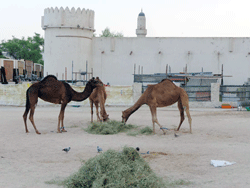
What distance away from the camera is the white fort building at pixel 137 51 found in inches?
1455

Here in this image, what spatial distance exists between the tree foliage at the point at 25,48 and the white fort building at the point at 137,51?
37770mm

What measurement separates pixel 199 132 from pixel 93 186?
28.5 feet

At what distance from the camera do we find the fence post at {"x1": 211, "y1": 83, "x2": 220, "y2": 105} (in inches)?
1053

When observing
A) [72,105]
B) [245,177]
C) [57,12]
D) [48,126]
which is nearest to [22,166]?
[245,177]

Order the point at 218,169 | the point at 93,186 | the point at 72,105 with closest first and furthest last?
1. the point at 93,186
2. the point at 218,169
3. the point at 72,105

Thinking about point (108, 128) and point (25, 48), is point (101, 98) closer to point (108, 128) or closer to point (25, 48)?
point (108, 128)

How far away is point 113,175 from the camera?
22.5 feet

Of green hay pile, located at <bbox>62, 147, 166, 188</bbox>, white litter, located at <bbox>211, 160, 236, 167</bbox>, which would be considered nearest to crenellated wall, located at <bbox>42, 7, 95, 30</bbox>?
white litter, located at <bbox>211, 160, 236, 167</bbox>

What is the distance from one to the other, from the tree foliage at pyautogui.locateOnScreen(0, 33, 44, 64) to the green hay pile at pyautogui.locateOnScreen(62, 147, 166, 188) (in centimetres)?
6925

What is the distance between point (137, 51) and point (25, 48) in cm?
4249

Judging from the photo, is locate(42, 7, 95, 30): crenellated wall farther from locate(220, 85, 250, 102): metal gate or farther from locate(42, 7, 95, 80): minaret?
locate(220, 85, 250, 102): metal gate

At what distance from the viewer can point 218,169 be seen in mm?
8641

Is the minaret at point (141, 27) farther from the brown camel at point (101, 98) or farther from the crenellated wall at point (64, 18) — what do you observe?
the brown camel at point (101, 98)

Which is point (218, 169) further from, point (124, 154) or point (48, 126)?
point (48, 126)
